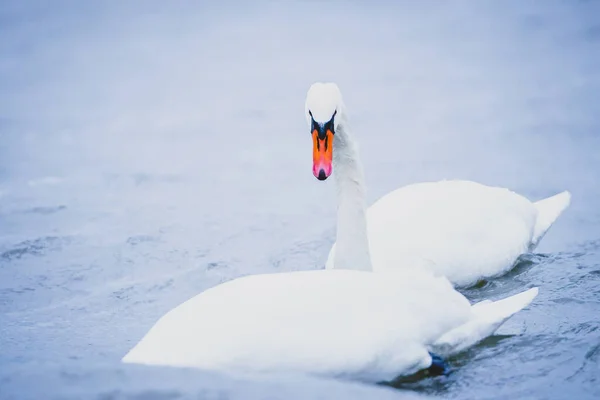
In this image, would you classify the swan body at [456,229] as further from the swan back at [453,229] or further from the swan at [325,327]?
the swan at [325,327]

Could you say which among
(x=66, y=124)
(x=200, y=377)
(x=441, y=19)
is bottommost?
(x=200, y=377)

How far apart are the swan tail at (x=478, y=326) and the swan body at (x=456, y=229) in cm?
97

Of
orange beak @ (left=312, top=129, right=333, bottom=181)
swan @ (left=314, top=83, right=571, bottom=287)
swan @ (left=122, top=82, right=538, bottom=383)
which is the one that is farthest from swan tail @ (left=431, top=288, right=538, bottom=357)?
orange beak @ (left=312, top=129, right=333, bottom=181)

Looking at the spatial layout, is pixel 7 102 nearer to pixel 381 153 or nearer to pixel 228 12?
pixel 381 153

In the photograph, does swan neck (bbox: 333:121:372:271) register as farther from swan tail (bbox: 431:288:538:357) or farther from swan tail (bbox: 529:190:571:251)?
swan tail (bbox: 529:190:571:251)

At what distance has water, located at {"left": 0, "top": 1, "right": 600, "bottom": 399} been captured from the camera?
5.86 metres

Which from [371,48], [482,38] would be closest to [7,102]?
[371,48]

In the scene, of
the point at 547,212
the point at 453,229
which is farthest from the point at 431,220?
the point at 547,212

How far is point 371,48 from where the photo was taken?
1877 centimetres

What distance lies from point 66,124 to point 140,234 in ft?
18.0

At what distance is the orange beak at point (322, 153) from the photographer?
6.25 meters

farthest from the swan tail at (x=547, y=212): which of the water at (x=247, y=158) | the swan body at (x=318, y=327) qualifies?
the swan body at (x=318, y=327)

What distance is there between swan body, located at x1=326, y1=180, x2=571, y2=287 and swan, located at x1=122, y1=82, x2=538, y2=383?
122cm

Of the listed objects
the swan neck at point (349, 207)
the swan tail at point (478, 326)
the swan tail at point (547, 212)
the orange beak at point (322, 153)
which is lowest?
the swan tail at point (478, 326)
